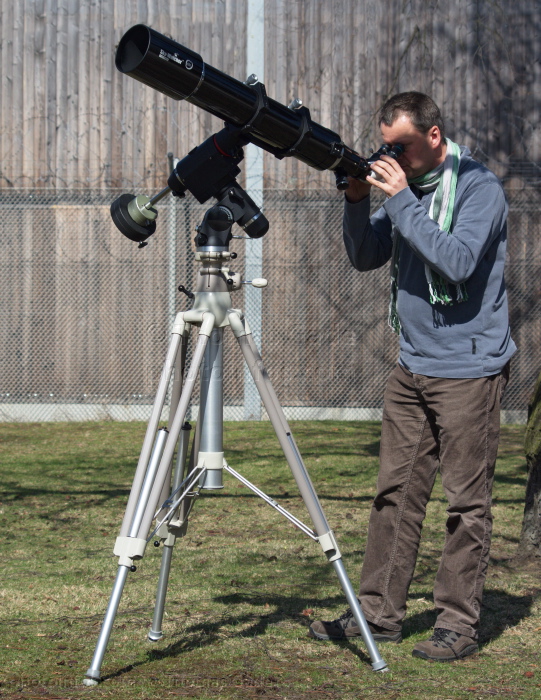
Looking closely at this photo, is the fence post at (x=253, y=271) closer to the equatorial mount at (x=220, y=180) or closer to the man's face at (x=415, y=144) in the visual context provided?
the man's face at (x=415, y=144)

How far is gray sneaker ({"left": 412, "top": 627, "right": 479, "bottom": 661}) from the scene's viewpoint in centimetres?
335

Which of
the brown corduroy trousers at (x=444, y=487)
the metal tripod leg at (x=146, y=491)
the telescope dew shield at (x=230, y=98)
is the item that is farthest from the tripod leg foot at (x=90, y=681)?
the telescope dew shield at (x=230, y=98)

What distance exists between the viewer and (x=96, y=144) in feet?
33.8

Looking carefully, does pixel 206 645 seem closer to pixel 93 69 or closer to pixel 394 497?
pixel 394 497

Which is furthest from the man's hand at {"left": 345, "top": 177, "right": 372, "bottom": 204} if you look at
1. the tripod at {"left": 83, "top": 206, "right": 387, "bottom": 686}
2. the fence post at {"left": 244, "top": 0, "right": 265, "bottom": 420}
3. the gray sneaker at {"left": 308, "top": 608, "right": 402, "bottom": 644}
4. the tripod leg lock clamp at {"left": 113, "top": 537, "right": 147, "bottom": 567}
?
the fence post at {"left": 244, "top": 0, "right": 265, "bottom": 420}

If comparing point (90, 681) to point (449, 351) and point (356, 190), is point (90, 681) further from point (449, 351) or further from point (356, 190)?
point (356, 190)

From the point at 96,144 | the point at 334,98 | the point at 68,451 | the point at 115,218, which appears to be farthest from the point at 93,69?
the point at 115,218

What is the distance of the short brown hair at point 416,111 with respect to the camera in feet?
11.1

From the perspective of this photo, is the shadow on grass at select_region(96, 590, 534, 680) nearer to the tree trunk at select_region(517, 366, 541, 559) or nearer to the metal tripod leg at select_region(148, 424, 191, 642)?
the metal tripod leg at select_region(148, 424, 191, 642)

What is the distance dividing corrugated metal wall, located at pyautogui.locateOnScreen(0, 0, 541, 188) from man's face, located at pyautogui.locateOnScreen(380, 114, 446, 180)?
22.2 feet

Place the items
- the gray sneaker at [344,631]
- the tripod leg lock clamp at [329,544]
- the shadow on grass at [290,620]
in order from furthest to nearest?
1. the gray sneaker at [344,631]
2. the shadow on grass at [290,620]
3. the tripod leg lock clamp at [329,544]

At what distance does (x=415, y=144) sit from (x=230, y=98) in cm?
76

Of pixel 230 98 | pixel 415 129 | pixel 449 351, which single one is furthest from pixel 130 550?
pixel 415 129

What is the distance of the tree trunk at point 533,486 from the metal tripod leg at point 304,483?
5.45 ft
